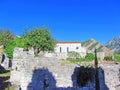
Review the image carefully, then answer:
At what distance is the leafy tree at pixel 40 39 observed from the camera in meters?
53.1

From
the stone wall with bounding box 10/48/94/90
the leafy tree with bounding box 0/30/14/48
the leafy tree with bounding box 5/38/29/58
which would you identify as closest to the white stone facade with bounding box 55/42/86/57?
the leafy tree with bounding box 0/30/14/48

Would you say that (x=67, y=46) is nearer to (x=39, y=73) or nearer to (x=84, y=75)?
(x=84, y=75)

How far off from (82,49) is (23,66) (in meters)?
46.0

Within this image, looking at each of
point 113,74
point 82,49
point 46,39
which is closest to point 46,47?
point 46,39

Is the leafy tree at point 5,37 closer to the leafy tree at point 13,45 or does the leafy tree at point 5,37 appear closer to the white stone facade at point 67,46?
Answer: the leafy tree at point 13,45

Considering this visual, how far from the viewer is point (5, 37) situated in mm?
51656


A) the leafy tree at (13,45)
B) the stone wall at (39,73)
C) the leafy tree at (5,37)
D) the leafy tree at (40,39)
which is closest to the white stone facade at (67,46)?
the leafy tree at (40,39)

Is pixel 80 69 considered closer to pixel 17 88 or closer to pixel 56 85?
pixel 56 85

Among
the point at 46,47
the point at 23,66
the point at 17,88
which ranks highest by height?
the point at 46,47

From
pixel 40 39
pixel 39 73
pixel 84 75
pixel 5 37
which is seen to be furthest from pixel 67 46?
pixel 39 73

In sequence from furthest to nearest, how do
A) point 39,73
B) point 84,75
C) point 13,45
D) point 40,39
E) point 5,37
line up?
point 40,39
point 5,37
point 13,45
point 84,75
point 39,73

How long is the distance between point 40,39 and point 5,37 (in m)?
6.37

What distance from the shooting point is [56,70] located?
79.7ft

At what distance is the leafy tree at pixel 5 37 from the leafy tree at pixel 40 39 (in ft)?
10.7
